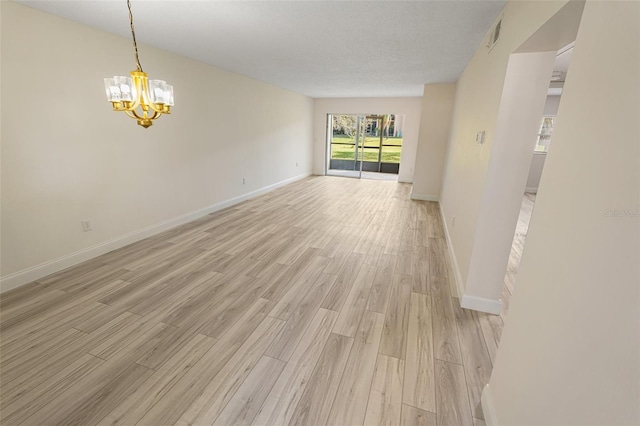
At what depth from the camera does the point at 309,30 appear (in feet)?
8.68

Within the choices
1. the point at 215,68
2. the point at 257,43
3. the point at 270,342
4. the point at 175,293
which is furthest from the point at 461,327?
the point at 215,68

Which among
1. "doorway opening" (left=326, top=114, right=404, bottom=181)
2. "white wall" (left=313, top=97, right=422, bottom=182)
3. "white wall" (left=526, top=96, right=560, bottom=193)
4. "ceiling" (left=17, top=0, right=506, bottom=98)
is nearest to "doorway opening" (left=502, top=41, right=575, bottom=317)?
"white wall" (left=526, top=96, right=560, bottom=193)

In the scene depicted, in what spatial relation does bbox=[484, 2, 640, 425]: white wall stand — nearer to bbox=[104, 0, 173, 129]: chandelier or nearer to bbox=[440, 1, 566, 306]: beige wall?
bbox=[440, 1, 566, 306]: beige wall

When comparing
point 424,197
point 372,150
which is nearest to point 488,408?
point 424,197

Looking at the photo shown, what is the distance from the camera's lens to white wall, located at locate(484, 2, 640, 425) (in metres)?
0.65

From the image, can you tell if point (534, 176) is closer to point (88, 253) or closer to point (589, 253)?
point (589, 253)

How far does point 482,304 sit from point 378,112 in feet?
21.4

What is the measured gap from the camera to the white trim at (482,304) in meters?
2.30

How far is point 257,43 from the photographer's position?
312 centimetres

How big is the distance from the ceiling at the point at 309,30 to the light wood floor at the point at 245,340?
238 cm

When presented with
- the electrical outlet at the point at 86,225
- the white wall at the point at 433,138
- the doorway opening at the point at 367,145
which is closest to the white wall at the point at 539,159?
the white wall at the point at 433,138

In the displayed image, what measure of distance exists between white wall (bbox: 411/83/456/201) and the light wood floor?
3003mm

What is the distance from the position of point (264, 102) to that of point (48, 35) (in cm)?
372

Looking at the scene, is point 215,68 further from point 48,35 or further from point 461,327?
point 461,327
